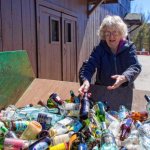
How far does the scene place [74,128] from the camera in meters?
1.89

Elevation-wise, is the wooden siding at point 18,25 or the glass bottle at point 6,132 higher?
the wooden siding at point 18,25

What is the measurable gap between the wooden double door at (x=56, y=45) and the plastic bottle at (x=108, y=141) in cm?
327

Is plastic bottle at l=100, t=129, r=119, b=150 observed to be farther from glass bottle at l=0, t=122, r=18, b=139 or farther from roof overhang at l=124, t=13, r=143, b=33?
roof overhang at l=124, t=13, r=143, b=33

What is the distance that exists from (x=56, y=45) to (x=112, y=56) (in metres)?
3.19

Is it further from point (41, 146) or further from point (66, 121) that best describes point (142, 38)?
point (41, 146)

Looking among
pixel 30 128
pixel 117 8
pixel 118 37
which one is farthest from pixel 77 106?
pixel 117 8

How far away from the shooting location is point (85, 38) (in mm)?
7855

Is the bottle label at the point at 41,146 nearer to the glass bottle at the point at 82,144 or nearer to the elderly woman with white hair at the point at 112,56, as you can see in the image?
the glass bottle at the point at 82,144

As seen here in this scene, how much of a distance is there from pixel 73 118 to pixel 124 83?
677mm

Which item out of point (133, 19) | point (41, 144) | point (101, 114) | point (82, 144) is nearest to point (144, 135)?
point (82, 144)

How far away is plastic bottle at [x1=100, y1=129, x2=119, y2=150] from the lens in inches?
62.2

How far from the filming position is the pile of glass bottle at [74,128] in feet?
5.52

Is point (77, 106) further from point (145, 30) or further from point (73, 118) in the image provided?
point (145, 30)

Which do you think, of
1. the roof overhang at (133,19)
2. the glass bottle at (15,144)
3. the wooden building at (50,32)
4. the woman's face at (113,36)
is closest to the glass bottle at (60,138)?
the glass bottle at (15,144)
